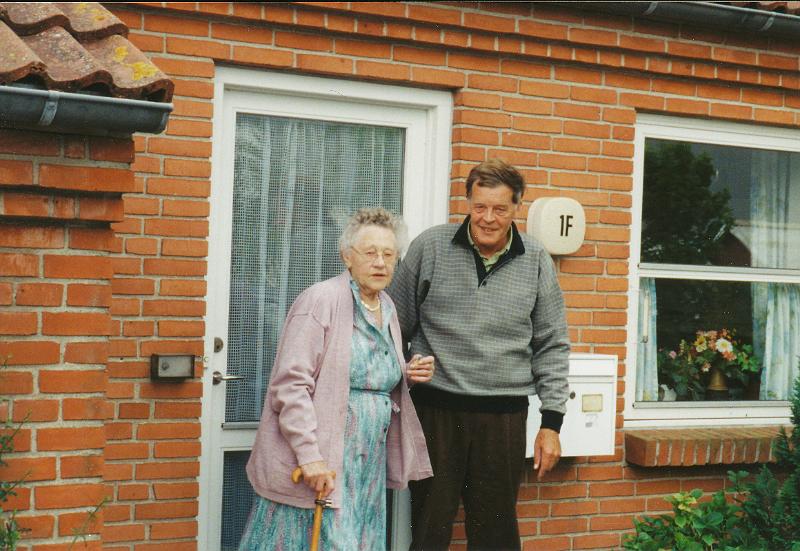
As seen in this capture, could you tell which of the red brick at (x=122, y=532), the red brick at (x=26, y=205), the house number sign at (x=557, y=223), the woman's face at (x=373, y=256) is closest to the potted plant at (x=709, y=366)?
the house number sign at (x=557, y=223)

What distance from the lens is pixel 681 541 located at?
4.89 meters

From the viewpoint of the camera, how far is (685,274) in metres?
5.71

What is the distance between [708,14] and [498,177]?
68.4 inches

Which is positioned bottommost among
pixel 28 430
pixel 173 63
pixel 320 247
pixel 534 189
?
pixel 28 430

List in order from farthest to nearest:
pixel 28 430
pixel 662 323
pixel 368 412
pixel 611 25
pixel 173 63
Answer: pixel 662 323 → pixel 611 25 → pixel 173 63 → pixel 368 412 → pixel 28 430

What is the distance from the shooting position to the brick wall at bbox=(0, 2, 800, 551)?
11.3 ft

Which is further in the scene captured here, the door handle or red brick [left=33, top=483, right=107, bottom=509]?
the door handle

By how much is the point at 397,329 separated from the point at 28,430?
4.63 ft

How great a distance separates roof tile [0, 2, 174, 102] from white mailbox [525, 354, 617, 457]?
101 inches

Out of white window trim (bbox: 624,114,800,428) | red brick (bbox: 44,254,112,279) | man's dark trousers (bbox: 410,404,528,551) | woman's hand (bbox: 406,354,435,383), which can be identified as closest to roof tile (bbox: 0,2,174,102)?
red brick (bbox: 44,254,112,279)

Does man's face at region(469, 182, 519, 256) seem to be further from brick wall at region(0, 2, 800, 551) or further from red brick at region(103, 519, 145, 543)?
red brick at region(103, 519, 145, 543)

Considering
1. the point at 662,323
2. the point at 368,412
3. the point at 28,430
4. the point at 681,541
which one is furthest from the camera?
the point at 662,323

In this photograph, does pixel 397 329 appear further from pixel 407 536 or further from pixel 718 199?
pixel 718 199

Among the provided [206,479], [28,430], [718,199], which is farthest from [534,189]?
[28,430]
